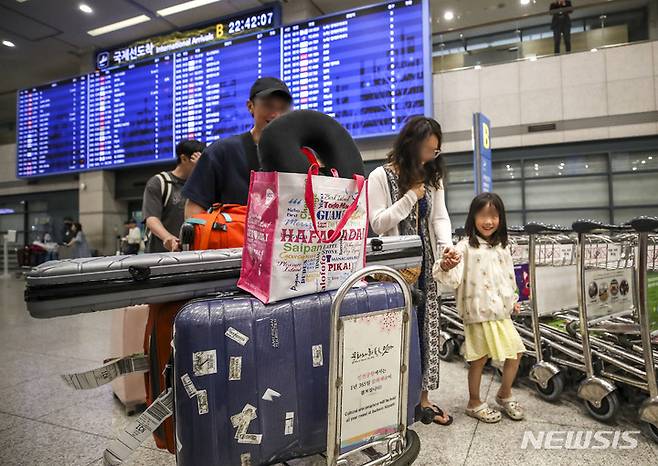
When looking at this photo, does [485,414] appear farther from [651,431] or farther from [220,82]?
[220,82]

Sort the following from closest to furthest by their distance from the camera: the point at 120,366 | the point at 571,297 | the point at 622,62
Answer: the point at 120,366, the point at 571,297, the point at 622,62

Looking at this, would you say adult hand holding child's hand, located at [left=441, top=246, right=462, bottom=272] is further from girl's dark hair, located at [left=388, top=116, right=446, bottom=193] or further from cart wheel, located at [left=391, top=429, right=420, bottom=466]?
cart wheel, located at [left=391, top=429, right=420, bottom=466]

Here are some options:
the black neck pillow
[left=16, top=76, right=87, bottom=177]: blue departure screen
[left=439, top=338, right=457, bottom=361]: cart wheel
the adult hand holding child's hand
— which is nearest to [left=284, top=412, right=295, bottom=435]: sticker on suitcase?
the black neck pillow

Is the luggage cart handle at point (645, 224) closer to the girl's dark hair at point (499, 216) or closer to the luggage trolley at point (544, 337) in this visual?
the luggage trolley at point (544, 337)

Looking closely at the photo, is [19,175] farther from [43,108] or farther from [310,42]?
[310,42]

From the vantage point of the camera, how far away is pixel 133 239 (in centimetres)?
818

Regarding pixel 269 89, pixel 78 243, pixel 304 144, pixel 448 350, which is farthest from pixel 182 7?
pixel 304 144

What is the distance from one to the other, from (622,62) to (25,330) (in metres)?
8.57

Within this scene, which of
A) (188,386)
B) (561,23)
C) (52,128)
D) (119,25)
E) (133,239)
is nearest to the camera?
(188,386)

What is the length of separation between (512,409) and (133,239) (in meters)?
7.86

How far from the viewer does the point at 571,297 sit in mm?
3049

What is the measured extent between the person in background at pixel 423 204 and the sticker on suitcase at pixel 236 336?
1.06 m

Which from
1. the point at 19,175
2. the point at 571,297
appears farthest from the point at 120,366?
the point at 19,175

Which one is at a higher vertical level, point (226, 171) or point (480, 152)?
point (480, 152)
